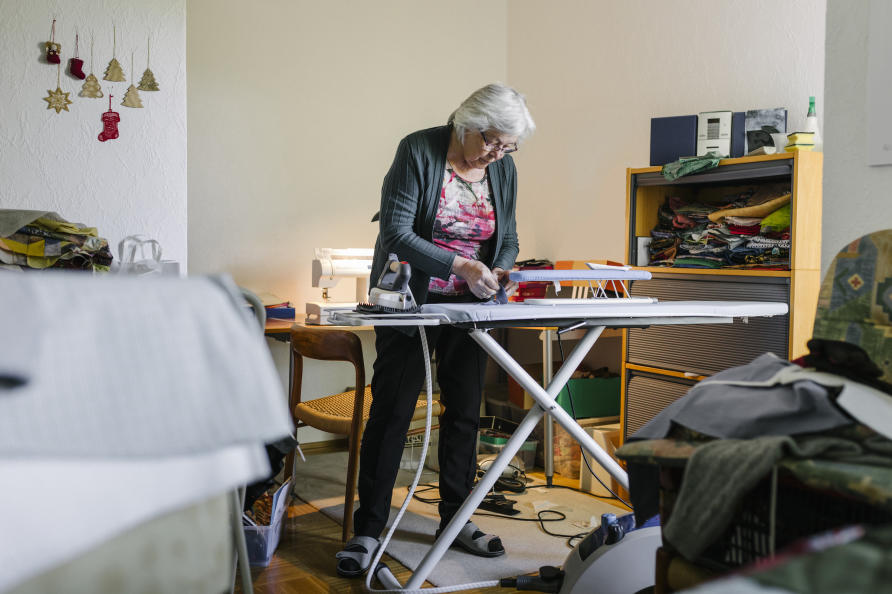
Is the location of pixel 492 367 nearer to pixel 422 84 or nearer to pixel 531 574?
pixel 422 84

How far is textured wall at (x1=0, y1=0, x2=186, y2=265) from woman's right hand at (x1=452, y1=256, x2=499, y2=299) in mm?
1213

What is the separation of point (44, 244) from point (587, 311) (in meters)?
1.50

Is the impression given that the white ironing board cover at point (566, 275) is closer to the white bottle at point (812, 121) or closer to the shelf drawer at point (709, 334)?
the shelf drawer at point (709, 334)

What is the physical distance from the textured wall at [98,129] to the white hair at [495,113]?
3.82 ft

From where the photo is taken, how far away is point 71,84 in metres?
2.77

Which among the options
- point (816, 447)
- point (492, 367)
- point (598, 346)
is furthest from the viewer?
point (492, 367)

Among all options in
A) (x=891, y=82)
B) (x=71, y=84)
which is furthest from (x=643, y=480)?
(x=71, y=84)

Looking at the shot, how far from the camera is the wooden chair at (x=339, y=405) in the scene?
268 centimetres

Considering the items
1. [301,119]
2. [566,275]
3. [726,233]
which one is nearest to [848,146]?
[566,275]

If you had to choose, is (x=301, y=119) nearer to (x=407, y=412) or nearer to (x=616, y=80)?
(x=616, y=80)

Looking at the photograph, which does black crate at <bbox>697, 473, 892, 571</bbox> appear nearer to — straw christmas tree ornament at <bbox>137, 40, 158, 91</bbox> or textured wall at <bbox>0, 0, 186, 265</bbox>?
textured wall at <bbox>0, 0, 186, 265</bbox>

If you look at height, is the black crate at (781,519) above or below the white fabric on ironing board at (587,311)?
below

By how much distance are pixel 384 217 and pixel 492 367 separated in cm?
204

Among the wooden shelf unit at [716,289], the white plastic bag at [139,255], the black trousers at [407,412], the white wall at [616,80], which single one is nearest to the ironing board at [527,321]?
the black trousers at [407,412]
